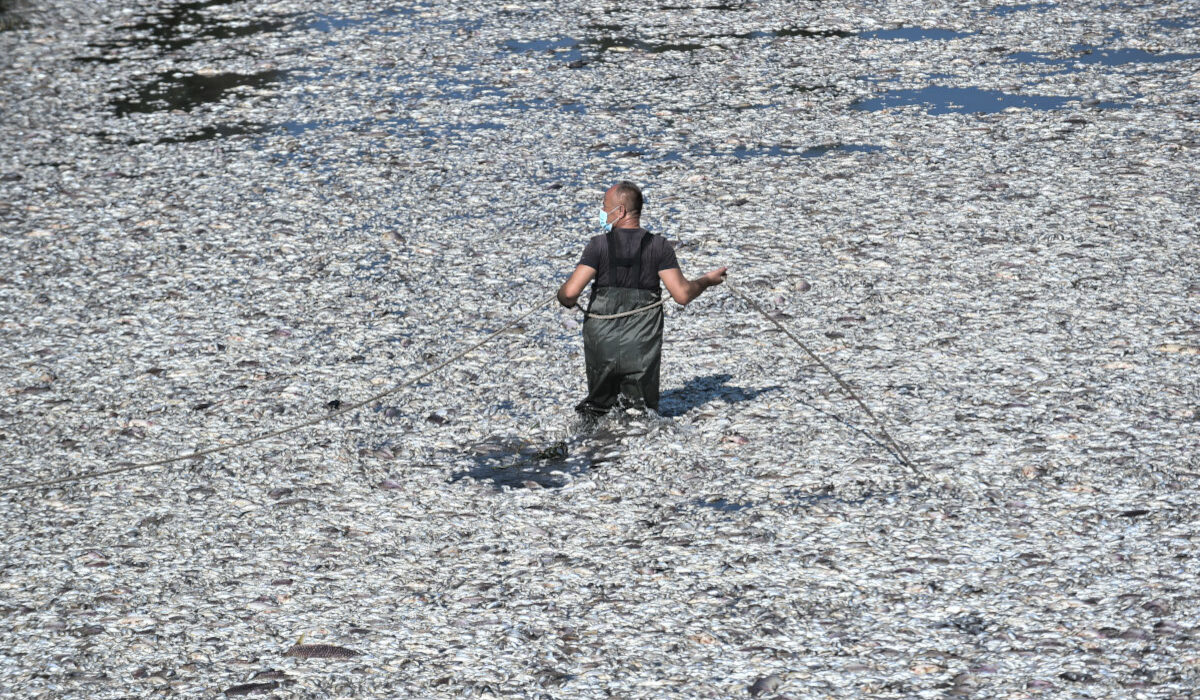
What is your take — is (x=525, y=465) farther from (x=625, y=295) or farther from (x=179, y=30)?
(x=179, y=30)

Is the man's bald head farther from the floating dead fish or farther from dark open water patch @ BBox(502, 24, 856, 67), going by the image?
dark open water patch @ BBox(502, 24, 856, 67)

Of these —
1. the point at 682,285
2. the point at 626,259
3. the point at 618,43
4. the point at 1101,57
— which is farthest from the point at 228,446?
the point at 1101,57

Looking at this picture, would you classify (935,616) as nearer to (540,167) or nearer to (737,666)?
(737,666)

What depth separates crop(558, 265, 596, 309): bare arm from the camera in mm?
10102

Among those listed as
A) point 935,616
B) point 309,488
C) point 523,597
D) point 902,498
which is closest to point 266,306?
point 309,488

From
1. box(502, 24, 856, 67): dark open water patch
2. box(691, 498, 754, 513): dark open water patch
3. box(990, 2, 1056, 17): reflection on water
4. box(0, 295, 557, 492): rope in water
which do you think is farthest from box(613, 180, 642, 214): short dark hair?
box(990, 2, 1056, 17): reflection on water

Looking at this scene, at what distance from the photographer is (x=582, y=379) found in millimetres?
11500

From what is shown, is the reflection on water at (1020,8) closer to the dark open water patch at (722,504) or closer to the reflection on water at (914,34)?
the reflection on water at (914,34)

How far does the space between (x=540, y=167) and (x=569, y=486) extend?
7.79 meters

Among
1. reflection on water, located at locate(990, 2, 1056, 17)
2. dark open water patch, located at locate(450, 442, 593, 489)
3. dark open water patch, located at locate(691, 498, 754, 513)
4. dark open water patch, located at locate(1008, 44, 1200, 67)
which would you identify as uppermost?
reflection on water, located at locate(990, 2, 1056, 17)

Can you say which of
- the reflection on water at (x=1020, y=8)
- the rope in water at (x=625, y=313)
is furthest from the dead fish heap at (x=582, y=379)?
the reflection on water at (x=1020, y=8)

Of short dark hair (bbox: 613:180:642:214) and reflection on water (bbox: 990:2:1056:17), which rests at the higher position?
short dark hair (bbox: 613:180:642:214)

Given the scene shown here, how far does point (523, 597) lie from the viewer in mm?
8305

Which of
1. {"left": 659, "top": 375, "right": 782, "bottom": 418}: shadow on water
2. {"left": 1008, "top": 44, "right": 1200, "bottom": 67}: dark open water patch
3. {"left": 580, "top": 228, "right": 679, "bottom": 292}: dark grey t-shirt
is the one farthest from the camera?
{"left": 1008, "top": 44, "right": 1200, "bottom": 67}: dark open water patch
